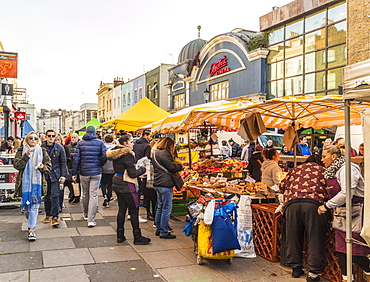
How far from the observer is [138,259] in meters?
5.55

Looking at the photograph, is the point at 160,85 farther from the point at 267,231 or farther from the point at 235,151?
the point at 267,231

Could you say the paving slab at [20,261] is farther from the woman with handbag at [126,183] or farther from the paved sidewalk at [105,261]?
the woman with handbag at [126,183]

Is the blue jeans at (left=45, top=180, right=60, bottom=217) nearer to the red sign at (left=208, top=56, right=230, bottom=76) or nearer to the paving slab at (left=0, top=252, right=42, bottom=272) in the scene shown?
the paving slab at (left=0, top=252, right=42, bottom=272)

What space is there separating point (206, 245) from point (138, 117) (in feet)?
26.0

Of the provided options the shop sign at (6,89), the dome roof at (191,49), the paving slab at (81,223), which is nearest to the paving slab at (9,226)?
the paving slab at (81,223)

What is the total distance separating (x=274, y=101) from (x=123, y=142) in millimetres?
2645

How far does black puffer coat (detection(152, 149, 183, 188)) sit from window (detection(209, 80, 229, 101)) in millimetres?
19713

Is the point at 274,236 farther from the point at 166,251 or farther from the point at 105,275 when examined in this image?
the point at 105,275

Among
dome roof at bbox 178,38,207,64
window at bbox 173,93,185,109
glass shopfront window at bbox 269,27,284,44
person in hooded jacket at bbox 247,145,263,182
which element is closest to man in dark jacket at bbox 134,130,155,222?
person in hooded jacket at bbox 247,145,263,182

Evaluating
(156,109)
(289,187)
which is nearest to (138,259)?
(289,187)

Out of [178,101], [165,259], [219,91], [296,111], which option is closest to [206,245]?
[165,259]

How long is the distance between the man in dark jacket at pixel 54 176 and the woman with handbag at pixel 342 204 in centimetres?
491

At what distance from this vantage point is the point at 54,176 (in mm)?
7207

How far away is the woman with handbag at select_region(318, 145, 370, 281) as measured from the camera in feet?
13.8
